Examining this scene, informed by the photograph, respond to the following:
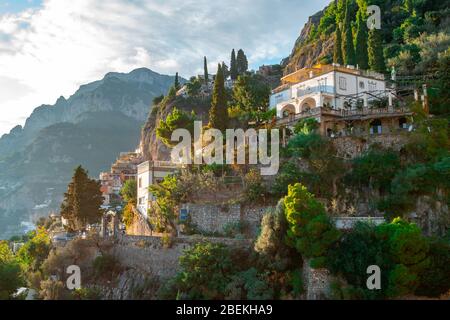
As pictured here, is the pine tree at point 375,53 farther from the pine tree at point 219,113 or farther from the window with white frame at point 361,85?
the pine tree at point 219,113

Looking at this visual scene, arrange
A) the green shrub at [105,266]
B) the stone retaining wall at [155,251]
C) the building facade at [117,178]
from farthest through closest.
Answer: the building facade at [117,178]
the green shrub at [105,266]
the stone retaining wall at [155,251]

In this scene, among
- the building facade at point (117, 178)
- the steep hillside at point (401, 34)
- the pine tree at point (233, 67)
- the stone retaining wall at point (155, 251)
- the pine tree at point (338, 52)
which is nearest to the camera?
the stone retaining wall at point (155, 251)

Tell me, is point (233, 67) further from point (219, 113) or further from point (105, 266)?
point (105, 266)

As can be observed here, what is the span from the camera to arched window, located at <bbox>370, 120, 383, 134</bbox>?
1357 inches

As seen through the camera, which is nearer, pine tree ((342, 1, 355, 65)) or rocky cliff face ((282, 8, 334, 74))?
pine tree ((342, 1, 355, 65))

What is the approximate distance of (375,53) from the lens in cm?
5338

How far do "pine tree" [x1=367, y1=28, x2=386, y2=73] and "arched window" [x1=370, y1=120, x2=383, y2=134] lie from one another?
17.0 metres

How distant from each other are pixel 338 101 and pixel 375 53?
1474 centimetres

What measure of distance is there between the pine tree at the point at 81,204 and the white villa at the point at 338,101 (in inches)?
660

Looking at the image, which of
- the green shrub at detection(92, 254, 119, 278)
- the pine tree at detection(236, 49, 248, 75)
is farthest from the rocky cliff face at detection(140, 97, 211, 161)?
the green shrub at detection(92, 254, 119, 278)

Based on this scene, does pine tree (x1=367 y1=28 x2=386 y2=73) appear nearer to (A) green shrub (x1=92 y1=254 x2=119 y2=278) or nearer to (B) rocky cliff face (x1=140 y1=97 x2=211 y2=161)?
(B) rocky cliff face (x1=140 y1=97 x2=211 y2=161)

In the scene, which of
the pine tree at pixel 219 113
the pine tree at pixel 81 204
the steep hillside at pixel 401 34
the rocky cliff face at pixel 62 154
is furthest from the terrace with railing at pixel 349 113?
the rocky cliff face at pixel 62 154

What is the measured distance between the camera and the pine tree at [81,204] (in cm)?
4372
